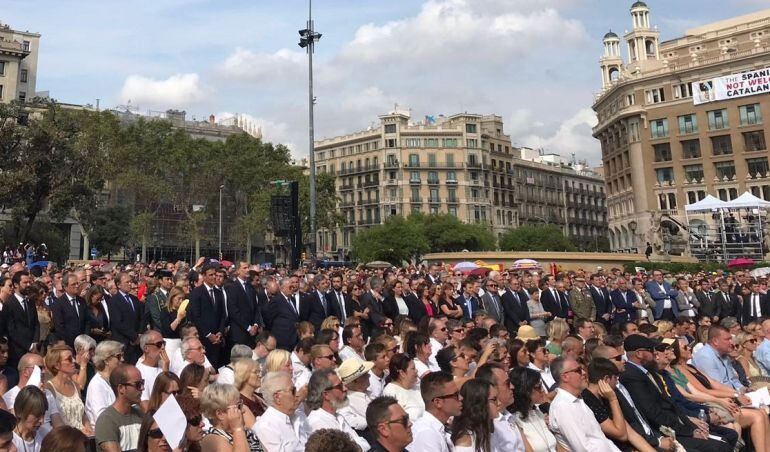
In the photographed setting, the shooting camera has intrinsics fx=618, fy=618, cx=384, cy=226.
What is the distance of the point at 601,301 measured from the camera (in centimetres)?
1593

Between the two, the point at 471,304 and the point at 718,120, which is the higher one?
the point at 718,120

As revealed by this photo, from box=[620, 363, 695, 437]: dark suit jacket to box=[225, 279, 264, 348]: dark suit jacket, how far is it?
5.96m

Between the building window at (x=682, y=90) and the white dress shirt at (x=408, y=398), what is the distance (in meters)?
69.0

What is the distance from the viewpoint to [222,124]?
276ft

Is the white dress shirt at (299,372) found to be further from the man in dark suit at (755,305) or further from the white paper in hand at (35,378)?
the man in dark suit at (755,305)

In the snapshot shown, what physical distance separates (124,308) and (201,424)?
226 inches

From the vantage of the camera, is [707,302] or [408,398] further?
[707,302]

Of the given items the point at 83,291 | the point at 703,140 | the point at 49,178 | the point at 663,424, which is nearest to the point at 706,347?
the point at 663,424

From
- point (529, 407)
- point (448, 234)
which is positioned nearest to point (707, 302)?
point (529, 407)

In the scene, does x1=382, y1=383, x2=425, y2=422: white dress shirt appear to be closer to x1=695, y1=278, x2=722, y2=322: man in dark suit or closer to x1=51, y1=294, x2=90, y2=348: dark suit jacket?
x1=51, y1=294, x2=90, y2=348: dark suit jacket

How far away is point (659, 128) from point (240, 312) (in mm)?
66466

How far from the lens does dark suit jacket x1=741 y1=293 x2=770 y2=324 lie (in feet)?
55.5

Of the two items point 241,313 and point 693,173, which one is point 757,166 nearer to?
point 693,173

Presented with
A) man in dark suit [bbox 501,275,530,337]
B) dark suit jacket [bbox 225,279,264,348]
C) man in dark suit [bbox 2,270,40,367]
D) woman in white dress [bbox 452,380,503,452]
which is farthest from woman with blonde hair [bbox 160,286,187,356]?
man in dark suit [bbox 501,275,530,337]
